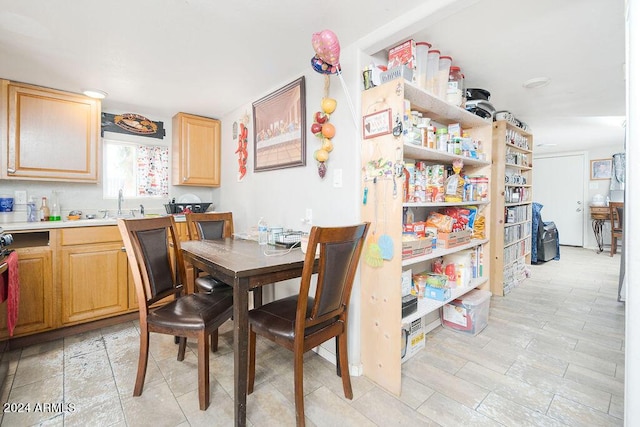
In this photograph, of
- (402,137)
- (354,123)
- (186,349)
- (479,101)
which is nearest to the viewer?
(402,137)

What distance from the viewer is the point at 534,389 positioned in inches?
67.0

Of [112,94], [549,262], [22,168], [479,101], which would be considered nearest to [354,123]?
[479,101]

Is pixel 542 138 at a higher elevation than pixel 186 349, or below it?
higher

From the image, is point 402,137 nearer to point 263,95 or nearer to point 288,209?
point 288,209

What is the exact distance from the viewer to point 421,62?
1897 mm

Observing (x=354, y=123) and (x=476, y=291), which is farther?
(x=476, y=291)

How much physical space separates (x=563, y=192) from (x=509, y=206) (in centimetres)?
428

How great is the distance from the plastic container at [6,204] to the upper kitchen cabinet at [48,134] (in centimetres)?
A: 33

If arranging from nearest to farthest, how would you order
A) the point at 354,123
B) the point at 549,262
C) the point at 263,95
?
the point at 354,123 → the point at 263,95 → the point at 549,262

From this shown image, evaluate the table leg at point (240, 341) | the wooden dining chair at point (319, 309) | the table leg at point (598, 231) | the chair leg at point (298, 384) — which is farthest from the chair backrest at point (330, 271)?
the table leg at point (598, 231)

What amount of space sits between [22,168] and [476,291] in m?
4.20

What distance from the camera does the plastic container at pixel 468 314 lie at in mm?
2354

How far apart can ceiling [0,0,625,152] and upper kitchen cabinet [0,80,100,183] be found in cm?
14

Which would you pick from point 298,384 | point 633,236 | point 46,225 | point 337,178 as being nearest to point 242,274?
point 298,384
